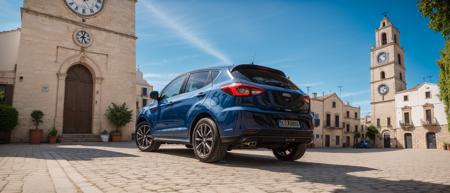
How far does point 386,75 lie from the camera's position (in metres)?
49.6

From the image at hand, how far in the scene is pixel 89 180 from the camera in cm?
290

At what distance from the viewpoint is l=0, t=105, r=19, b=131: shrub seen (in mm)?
11422

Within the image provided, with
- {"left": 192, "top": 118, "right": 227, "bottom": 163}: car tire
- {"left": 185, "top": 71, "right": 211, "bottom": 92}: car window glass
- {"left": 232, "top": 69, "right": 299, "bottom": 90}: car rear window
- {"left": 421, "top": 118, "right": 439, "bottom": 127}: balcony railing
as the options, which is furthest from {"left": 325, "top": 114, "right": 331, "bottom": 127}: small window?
{"left": 192, "top": 118, "right": 227, "bottom": 163}: car tire

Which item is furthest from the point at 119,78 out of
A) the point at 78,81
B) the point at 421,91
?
the point at 421,91

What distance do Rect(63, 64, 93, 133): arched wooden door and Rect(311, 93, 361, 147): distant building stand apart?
1217 inches

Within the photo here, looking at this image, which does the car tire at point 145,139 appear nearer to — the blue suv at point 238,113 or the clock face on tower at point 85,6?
the blue suv at point 238,113

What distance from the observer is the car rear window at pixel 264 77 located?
4713 mm

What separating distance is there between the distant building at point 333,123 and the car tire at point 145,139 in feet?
115

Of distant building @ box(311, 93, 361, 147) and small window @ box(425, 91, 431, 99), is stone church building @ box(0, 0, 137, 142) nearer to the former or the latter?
distant building @ box(311, 93, 361, 147)

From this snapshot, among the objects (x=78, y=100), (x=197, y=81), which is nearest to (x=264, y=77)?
(x=197, y=81)

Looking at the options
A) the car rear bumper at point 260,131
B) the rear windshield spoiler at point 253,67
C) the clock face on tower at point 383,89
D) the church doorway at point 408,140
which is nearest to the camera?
the car rear bumper at point 260,131

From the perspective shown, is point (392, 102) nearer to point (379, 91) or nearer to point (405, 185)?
point (379, 91)

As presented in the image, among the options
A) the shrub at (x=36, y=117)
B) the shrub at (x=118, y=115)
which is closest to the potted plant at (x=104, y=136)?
the shrub at (x=118, y=115)

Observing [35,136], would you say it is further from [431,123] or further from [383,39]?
[383,39]
